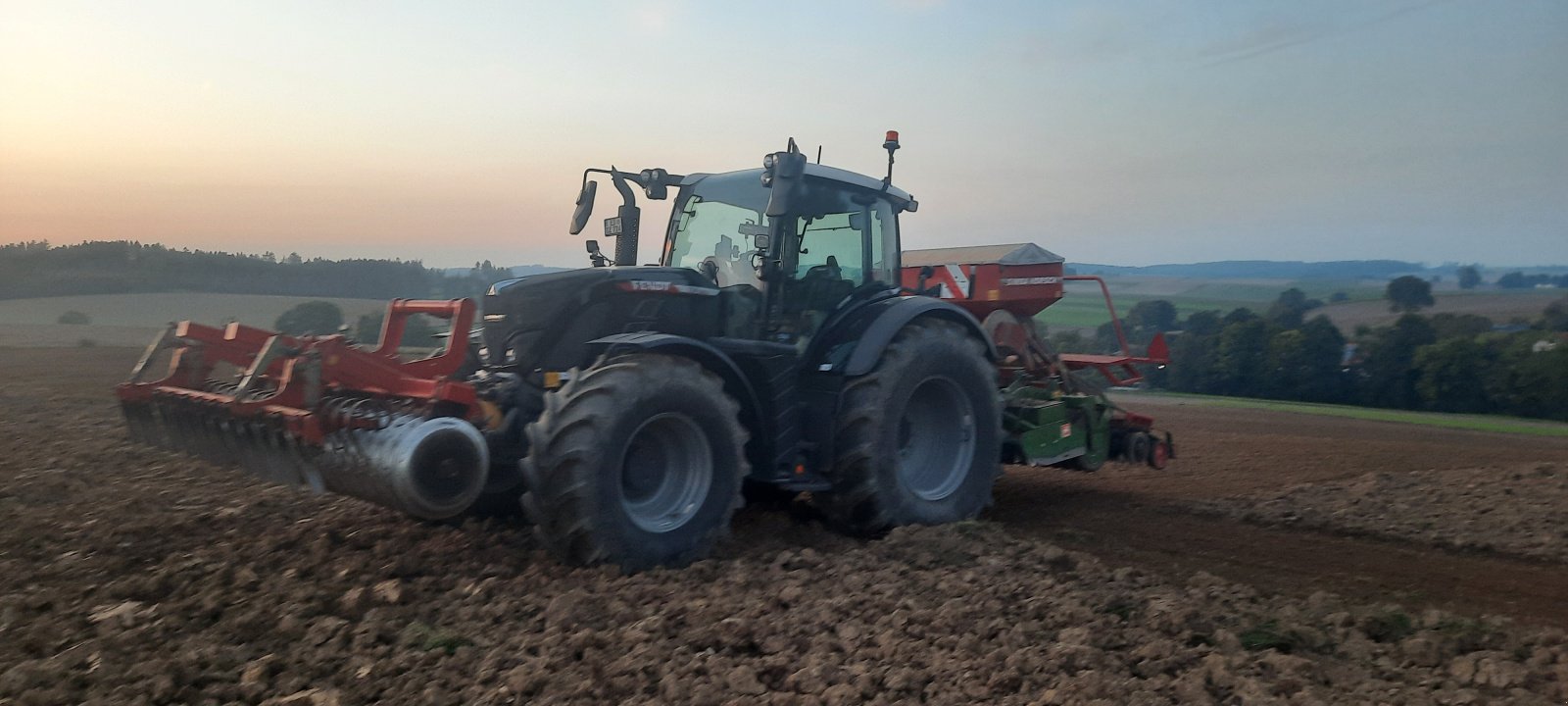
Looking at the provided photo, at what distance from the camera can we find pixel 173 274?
23312mm

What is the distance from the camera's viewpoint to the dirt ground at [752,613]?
12.1 feet

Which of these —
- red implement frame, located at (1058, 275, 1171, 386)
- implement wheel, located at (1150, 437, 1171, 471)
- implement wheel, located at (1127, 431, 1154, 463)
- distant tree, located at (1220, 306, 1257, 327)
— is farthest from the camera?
distant tree, located at (1220, 306, 1257, 327)

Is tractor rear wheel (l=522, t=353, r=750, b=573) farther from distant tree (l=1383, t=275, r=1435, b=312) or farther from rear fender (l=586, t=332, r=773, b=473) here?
distant tree (l=1383, t=275, r=1435, b=312)

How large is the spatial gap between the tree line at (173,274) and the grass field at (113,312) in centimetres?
21

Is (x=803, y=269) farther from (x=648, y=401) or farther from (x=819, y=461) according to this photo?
(x=648, y=401)

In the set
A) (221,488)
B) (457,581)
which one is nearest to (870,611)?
(457,581)

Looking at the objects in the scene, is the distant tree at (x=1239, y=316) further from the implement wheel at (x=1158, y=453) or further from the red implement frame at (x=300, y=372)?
the red implement frame at (x=300, y=372)

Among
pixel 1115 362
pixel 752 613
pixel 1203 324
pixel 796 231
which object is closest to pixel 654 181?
pixel 796 231

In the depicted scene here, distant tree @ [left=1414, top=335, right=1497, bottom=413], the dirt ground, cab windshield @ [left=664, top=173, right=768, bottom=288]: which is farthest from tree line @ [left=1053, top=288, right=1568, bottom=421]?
the dirt ground

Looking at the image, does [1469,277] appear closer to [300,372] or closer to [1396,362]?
[1396,362]

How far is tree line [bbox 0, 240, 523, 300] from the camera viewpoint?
73.8ft

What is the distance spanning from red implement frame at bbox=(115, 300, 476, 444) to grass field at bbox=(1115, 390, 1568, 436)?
A: 53.5ft

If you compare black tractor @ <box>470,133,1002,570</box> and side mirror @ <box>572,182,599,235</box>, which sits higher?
side mirror @ <box>572,182,599,235</box>

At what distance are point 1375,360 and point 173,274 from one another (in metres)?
25.7
